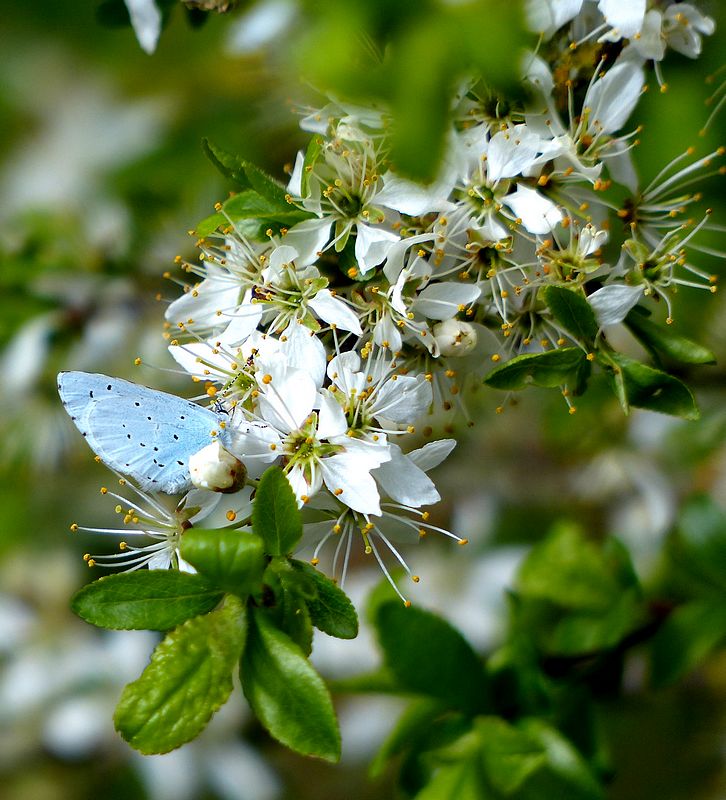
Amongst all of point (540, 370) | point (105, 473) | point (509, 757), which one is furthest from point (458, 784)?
point (105, 473)

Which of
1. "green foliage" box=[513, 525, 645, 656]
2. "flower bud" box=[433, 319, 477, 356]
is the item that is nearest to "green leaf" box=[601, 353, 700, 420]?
"flower bud" box=[433, 319, 477, 356]

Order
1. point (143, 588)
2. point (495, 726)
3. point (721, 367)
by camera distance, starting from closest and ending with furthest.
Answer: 1. point (143, 588)
2. point (495, 726)
3. point (721, 367)

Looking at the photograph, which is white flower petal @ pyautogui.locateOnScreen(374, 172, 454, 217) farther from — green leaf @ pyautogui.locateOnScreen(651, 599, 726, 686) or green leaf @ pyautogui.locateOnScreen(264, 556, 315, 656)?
green leaf @ pyautogui.locateOnScreen(651, 599, 726, 686)

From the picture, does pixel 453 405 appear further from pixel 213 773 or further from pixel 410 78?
pixel 213 773

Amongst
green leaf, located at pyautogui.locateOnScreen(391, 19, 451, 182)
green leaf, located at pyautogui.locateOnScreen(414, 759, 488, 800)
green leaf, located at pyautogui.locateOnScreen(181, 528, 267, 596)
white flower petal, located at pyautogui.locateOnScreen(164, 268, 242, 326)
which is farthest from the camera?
green leaf, located at pyautogui.locateOnScreen(414, 759, 488, 800)

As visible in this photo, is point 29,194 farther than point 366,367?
Yes

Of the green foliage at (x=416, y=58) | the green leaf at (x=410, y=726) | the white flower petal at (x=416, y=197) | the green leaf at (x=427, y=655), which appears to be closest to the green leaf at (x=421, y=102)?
the green foliage at (x=416, y=58)

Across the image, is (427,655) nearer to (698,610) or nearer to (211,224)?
(698,610)

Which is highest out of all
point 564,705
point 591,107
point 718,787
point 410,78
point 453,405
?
point 410,78

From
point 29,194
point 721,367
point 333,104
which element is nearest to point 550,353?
point 333,104
